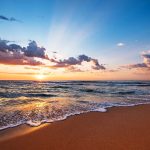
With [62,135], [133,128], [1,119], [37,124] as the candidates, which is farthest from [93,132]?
[1,119]

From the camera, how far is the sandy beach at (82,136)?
478cm

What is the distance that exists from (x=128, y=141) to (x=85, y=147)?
1.22m

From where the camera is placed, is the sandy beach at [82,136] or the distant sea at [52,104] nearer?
the sandy beach at [82,136]

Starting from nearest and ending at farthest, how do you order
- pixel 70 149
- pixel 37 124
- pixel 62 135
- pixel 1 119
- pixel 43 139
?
pixel 70 149
pixel 43 139
pixel 62 135
pixel 37 124
pixel 1 119

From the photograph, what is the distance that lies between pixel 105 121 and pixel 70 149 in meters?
3.16

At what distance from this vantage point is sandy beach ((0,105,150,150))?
15.7 ft

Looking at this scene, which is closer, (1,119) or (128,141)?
(128,141)

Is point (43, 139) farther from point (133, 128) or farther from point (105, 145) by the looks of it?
point (133, 128)

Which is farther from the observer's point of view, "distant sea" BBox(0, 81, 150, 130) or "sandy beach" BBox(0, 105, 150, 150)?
"distant sea" BBox(0, 81, 150, 130)

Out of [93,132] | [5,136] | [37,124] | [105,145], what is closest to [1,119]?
[37,124]

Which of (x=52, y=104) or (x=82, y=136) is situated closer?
(x=82, y=136)

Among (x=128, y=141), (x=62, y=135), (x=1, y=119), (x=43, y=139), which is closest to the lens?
(x=128, y=141)

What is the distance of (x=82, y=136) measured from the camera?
Result: 554 centimetres

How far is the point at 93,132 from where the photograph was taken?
5.93m
